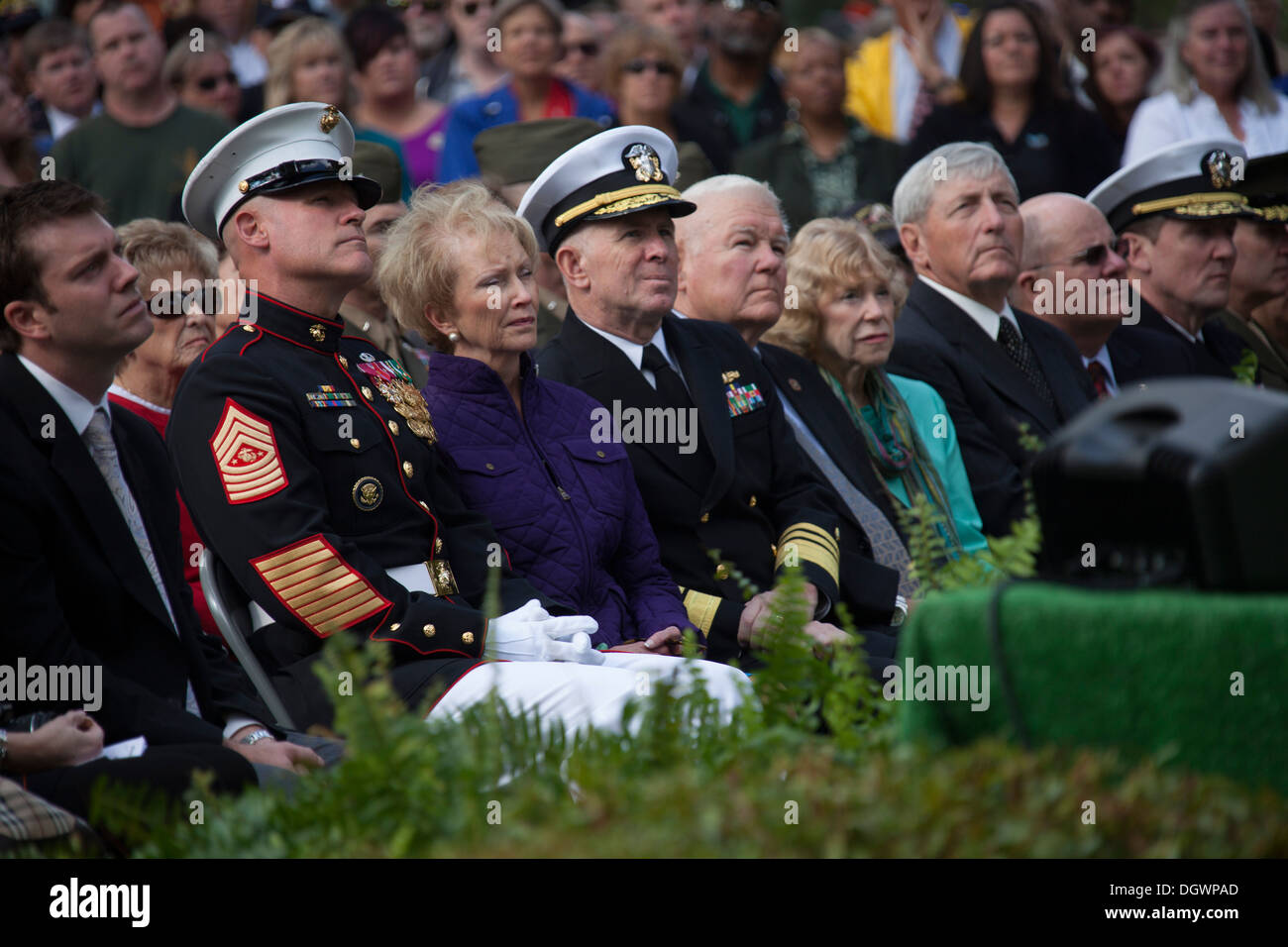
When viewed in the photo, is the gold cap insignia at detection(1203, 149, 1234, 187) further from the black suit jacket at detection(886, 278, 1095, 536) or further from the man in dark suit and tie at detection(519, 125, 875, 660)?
the man in dark suit and tie at detection(519, 125, 875, 660)

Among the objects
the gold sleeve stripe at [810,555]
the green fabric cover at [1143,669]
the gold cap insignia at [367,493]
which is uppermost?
the gold cap insignia at [367,493]

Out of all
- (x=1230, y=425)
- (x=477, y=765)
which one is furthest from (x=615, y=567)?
(x=1230, y=425)

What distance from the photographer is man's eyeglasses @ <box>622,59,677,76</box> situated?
828 cm

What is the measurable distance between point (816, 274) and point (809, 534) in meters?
1.21

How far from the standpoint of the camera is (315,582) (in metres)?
3.59

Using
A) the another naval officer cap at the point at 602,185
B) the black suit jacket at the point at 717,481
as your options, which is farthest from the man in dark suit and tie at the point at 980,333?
the another naval officer cap at the point at 602,185

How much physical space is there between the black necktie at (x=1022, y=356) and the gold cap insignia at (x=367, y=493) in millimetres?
3096

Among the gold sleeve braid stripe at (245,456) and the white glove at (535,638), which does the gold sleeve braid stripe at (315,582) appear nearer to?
the gold sleeve braid stripe at (245,456)

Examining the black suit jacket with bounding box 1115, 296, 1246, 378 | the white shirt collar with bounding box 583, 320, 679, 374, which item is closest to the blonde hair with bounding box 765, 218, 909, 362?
the white shirt collar with bounding box 583, 320, 679, 374

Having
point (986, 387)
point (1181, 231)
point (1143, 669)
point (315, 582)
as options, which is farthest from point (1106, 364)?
point (1143, 669)

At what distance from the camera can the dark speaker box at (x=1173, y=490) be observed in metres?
1.90

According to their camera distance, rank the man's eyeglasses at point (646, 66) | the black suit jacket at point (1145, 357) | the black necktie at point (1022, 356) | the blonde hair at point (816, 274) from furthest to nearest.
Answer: the man's eyeglasses at point (646, 66) → the black suit jacket at point (1145, 357) → the black necktie at point (1022, 356) → the blonde hair at point (816, 274)

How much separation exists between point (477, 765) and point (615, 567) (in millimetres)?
2394
